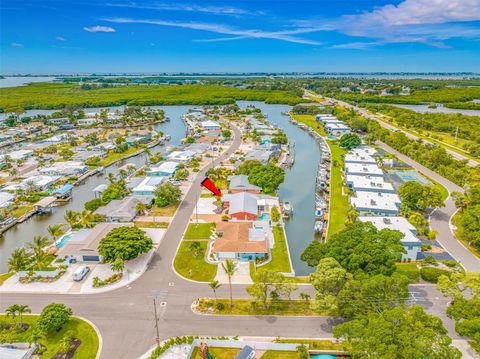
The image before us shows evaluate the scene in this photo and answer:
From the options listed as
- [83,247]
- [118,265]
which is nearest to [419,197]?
[118,265]

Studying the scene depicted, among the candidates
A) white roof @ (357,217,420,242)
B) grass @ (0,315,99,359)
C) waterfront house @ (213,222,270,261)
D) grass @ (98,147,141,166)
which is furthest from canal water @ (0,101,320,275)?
grass @ (0,315,99,359)

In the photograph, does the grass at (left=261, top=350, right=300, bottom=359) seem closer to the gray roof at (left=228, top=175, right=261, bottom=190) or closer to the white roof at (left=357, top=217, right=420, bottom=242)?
the white roof at (left=357, top=217, right=420, bottom=242)

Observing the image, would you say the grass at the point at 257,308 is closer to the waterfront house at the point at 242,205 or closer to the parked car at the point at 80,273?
the parked car at the point at 80,273

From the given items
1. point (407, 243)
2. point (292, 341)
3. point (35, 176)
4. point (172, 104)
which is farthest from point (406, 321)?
point (172, 104)

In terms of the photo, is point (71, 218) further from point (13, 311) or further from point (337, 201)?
point (337, 201)

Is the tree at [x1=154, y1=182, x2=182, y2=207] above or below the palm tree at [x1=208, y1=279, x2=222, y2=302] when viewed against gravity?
above

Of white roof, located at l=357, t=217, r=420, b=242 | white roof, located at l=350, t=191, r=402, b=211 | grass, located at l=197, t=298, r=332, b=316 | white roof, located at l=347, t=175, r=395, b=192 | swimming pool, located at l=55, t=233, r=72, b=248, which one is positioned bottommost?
grass, located at l=197, t=298, r=332, b=316

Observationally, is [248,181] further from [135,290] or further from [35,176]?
[35,176]
